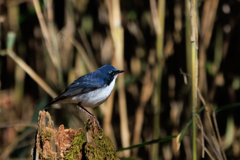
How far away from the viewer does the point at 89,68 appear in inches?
174

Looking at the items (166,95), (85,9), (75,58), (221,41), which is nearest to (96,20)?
(85,9)

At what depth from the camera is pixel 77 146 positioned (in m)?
2.28

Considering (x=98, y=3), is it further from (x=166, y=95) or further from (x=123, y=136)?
(x=123, y=136)

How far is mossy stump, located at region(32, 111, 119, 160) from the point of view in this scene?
2158mm

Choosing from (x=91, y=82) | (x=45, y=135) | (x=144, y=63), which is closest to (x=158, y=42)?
(x=144, y=63)

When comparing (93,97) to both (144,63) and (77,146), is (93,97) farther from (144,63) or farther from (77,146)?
(144,63)

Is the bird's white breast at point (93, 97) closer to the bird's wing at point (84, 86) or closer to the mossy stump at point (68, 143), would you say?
the bird's wing at point (84, 86)

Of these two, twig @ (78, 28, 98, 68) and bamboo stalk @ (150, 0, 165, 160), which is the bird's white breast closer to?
bamboo stalk @ (150, 0, 165, 160)

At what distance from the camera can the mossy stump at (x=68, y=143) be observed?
2.16 m

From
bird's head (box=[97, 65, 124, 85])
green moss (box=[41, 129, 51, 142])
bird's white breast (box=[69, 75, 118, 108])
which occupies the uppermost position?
bird's head (box=[97, 65, 124, 85])

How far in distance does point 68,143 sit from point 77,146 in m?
0.10

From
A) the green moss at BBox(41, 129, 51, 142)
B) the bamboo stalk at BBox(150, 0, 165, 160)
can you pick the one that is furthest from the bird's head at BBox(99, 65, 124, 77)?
the green moss at BBox(41, 129, 51, 142)

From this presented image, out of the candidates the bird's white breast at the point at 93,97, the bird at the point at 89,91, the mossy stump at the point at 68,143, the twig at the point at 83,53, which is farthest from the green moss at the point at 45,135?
the twig at the point at 83,53

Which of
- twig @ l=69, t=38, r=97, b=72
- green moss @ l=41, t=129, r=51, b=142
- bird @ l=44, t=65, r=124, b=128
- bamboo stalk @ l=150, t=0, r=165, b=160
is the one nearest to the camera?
green moss @ l=41, t=129, r=51, b=142
